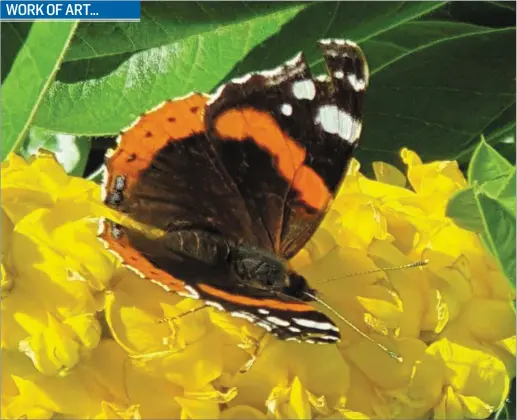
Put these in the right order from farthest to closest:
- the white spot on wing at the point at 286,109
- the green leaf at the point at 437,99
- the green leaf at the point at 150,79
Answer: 1. the green leaf at the point at 437,99
2. the green leaf at the point at 150,79
3. the white spot on wing at the point at 286,109

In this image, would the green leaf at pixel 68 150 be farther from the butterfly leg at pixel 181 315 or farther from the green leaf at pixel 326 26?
the butterfly leg at pixel 181 315

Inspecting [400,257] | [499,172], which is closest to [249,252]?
[400,257]

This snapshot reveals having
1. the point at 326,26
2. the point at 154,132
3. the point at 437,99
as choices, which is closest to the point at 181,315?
the point at 154,132

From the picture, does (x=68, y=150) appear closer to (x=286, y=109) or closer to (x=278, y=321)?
(x=286, y=109)

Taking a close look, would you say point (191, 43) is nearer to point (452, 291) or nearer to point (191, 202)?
point (191, 202)

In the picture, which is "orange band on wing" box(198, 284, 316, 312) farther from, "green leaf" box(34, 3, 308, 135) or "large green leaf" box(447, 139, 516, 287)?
"green leaf" box(34, 3, 308, 135)

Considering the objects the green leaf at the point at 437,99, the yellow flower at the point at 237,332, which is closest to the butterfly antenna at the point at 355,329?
the yellow flower at the point at 237,332

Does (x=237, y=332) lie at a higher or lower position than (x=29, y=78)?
lower
